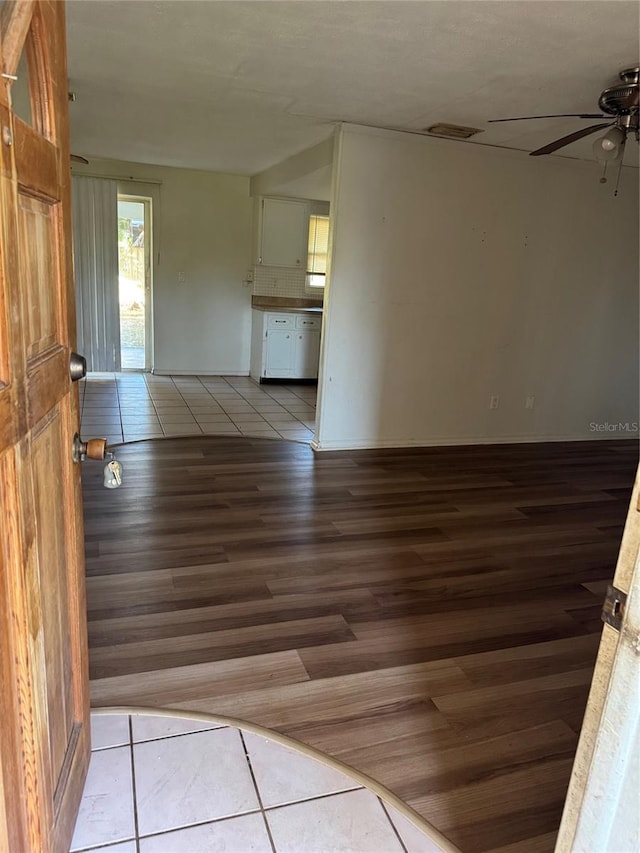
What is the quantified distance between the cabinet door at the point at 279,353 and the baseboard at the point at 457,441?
2.43 m

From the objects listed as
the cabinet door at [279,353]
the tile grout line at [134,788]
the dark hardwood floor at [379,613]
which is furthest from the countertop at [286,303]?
the tile grout line at [134,788]

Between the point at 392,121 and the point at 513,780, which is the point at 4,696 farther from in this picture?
the point at 392,121

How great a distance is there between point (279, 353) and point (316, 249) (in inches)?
52.4

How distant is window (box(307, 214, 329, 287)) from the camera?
6777mm

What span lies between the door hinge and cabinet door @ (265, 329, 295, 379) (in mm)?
6093

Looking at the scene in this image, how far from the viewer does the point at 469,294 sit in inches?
178

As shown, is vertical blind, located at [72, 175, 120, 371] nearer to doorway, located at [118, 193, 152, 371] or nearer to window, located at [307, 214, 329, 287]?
doorway, located at [118, 193, 152, 371]

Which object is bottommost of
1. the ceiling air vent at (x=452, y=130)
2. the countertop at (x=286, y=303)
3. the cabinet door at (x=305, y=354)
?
the cabinet door at (x=305, y=354)

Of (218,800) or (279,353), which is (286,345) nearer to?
(279,353)

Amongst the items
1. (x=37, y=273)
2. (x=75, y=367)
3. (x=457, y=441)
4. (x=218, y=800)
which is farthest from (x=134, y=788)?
(x=457, y=441)

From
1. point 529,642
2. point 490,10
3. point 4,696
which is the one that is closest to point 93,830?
point 4,696

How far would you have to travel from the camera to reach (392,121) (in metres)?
3.76

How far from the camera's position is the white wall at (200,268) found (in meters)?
6.58

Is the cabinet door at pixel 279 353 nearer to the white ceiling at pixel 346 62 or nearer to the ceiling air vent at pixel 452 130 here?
the white ceiling at pixel 346 62
